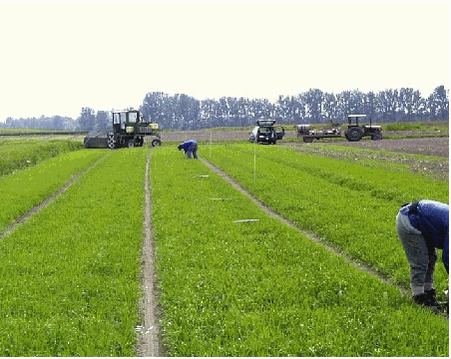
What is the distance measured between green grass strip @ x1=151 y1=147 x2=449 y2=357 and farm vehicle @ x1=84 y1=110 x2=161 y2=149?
42.7 metres

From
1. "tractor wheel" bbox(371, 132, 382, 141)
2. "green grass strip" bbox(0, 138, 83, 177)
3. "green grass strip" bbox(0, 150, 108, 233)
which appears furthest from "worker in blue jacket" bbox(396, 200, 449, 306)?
"tractor wheel" bbox(371, 132, 382, 141)

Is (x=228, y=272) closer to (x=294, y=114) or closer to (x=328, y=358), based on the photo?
(x=328, y=358)

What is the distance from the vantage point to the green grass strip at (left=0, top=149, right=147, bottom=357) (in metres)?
6.24

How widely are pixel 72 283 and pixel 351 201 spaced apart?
33.9 ft

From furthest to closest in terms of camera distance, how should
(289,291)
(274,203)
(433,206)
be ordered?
(274,203)
(289,291)
(433,206)

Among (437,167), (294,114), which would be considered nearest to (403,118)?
(294,114)

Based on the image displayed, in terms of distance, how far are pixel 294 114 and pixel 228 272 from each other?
19258 centimetres

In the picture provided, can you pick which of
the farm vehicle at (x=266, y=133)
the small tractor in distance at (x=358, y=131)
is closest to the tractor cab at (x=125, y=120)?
the farm vehicle at (x=266, y=133)

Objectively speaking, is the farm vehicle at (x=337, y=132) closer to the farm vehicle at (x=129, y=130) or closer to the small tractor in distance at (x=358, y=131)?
the small tractor in distance at (x=358, y=131)

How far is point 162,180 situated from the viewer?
2347cm

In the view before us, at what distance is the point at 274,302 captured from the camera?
7379 millimetres

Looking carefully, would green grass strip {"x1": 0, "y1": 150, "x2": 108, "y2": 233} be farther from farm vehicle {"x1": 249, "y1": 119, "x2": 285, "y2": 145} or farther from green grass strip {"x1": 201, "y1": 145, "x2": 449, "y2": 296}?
farm vehicle {"x1": 249, "y1": 119, "x2": 285, "y2": 145}

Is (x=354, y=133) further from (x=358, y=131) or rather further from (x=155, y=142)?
(x=155, y=142)

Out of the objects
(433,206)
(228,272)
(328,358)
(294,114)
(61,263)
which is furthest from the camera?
(294,114)
